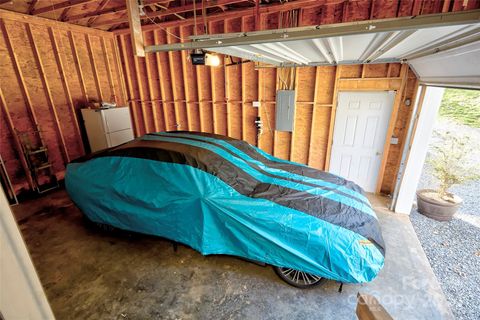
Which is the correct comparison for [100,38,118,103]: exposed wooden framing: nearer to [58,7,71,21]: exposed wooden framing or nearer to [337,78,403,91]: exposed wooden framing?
[58,7,71,21]: exposed wooden framing

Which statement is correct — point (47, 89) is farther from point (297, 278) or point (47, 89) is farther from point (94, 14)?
point (297, 278)

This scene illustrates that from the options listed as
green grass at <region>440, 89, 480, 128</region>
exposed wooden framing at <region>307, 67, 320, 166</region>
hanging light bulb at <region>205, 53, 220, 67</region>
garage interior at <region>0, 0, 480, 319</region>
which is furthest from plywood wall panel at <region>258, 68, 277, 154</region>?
green grass at <region>440, 89, 480, 128</region>

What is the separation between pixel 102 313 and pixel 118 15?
5.90m

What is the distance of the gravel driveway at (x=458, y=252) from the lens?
263 cm

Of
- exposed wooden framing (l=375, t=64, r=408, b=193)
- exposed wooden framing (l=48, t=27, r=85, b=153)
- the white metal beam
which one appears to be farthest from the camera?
exposed wooden framing (l=48, t=27, r=85, b=153)

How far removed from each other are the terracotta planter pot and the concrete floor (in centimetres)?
97

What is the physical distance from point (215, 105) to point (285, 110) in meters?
1.70

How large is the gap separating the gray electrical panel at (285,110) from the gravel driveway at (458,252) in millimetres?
2854

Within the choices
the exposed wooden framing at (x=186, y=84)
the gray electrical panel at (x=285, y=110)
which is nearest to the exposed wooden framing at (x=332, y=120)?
the gray electrical panel at (x=285, y=110)

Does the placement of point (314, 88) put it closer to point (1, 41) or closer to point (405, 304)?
point (405, 304)

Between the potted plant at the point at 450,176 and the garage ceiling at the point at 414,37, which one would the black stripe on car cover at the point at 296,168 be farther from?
the potted plant at the point at 450,176

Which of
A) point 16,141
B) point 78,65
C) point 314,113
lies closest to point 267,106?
point 314,113

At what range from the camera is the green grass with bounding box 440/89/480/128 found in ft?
21.0

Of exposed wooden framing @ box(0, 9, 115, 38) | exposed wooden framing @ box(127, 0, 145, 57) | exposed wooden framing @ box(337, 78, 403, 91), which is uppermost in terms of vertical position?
exposed wooden framing @ box(0, 9, 115, 38)
